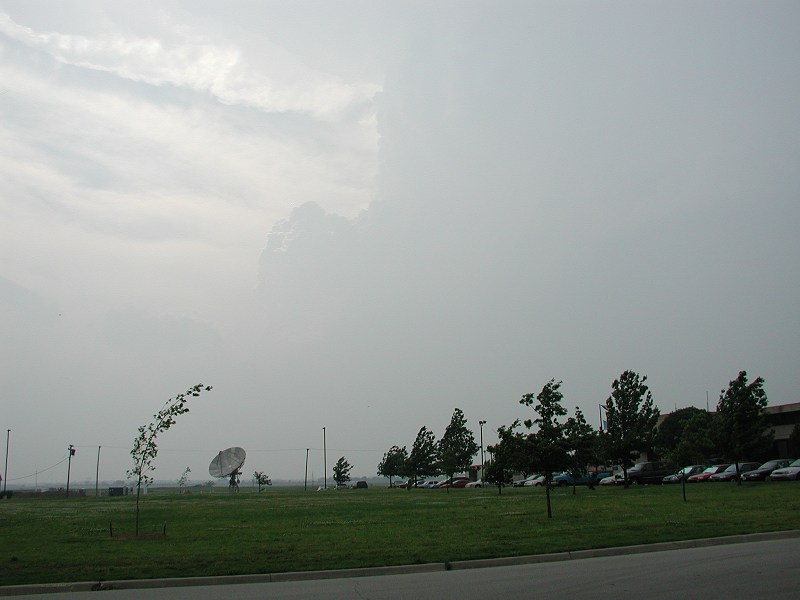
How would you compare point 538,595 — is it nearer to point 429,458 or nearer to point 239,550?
point 239,550

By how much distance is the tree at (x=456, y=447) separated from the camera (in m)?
67.6

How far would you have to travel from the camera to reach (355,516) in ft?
92.7

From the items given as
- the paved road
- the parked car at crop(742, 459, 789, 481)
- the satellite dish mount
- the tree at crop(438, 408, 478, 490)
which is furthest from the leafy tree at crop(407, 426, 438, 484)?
the paved road

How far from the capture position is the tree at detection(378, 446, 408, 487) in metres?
90.5

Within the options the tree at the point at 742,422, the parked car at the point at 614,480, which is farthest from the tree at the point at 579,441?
the parked car at the point at 614,480

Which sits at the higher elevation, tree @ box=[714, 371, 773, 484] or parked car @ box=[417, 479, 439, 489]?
tree @ box=[714, 371, 773, 484]

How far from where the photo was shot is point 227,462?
8631 cm

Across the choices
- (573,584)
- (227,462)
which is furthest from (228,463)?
(573,584)

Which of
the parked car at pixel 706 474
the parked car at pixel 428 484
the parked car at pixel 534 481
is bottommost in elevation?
the parked car at pixel 428 484

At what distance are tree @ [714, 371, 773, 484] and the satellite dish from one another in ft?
189

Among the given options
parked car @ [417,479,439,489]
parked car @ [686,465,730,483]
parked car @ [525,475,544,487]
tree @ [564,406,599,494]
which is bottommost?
parked car @ [417,479,439,489]

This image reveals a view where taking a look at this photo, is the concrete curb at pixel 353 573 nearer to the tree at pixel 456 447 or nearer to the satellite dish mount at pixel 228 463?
the tree at pixel 456 447

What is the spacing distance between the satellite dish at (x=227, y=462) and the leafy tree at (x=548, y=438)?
65467 millimetres

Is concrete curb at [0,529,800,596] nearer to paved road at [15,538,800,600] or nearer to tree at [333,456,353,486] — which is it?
paved road at [15,538,800,600]
